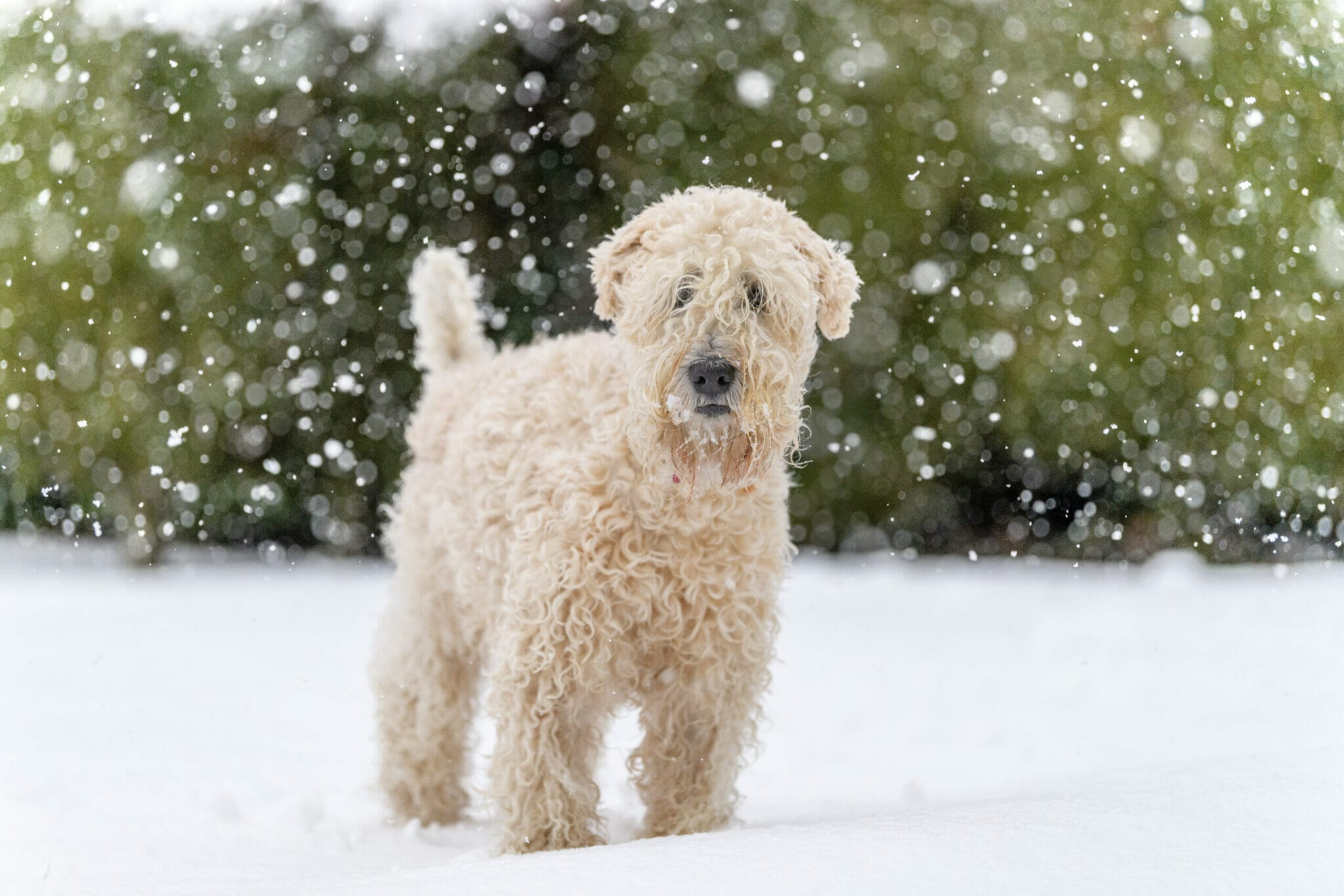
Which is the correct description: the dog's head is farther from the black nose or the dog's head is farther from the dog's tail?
the dog's tail

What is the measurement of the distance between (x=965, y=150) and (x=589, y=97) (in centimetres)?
219

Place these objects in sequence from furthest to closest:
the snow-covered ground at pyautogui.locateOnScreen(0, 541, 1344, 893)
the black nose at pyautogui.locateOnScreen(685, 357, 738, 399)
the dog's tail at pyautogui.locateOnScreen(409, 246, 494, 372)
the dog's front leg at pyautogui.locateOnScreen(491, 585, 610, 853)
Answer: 1. the dog's tail at pyautogui.locateOnScreen(409, 246, 494, 372)
2. the dog's front leg at pyautogui.locateOnScreen(491, 585, 610, 853)
3. the black nose at pyautogui.locateOnScreen(685, 357, 738, 399)
4. the snow-covered ground at pyautogui.locateOnScreen(0, 541, 1344, 893)

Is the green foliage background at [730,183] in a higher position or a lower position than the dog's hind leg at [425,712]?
higher

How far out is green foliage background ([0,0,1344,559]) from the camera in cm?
638

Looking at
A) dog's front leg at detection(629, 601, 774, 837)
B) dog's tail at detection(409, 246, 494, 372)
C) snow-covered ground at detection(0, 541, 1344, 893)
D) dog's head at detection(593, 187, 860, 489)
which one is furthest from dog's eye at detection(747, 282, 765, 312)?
dog's tail at detection(409, 246, 494, 372)

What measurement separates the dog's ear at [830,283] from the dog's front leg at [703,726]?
0.77m

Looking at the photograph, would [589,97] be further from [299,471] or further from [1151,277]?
[1151,277]

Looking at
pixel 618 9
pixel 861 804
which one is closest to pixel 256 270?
pixel 618 9

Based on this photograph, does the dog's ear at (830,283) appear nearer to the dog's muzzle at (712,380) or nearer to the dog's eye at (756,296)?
the dog's eye at (756,296)

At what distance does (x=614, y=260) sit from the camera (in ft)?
9.68

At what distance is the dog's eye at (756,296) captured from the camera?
2.67m

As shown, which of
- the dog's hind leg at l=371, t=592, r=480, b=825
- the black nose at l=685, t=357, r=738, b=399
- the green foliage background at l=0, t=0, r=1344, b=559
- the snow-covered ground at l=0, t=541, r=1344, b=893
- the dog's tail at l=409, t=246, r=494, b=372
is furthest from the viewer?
the green foliage background at l=0, t=0, r=1344, b=559

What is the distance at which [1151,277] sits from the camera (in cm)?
659

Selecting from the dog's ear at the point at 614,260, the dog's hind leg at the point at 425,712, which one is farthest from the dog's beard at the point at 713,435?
the dog's hind leg at the point at 425,712
